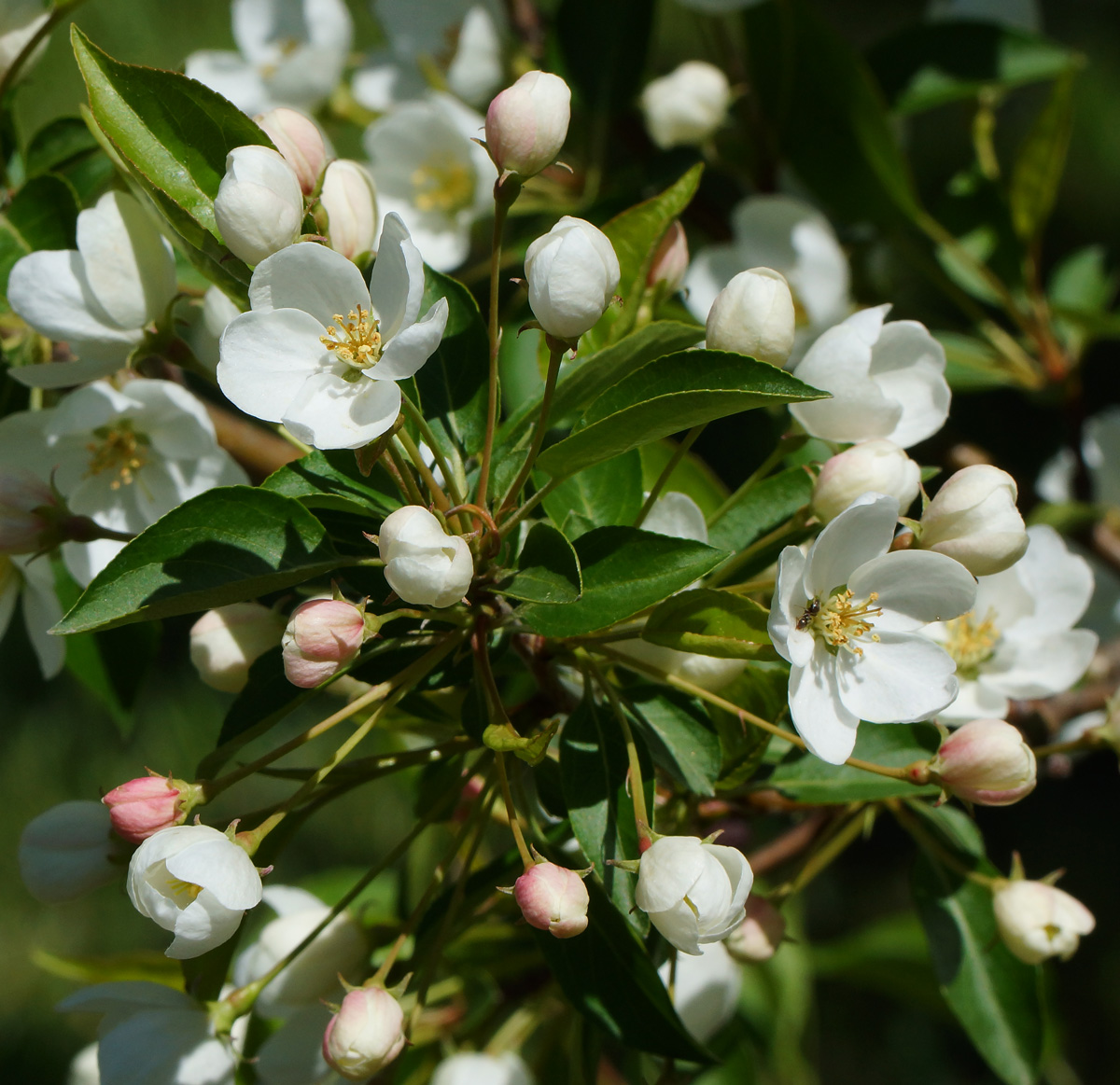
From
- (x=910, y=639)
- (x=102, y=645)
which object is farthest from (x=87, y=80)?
(x=910, y=639)

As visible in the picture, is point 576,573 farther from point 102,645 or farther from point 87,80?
point 102,645

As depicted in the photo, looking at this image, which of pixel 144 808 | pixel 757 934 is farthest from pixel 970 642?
pixel 144 808

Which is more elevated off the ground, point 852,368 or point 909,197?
point 852,368

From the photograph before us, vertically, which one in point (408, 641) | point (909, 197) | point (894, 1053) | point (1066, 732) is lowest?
point (894, 1053)

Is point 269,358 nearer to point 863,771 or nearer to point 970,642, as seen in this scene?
point 863,771

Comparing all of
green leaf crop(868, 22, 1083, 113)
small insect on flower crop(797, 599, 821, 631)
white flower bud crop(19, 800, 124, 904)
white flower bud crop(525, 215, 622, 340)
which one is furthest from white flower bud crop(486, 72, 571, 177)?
green leaf crop(868, 22, 1083, 113)

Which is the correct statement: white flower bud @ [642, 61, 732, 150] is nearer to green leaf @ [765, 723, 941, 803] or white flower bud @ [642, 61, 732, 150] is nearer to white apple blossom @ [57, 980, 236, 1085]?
green leaf @ [765, 723, 941, 803]

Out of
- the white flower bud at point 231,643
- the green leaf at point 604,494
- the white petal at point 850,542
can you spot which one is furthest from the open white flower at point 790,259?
the white flower bud at point 231,643
